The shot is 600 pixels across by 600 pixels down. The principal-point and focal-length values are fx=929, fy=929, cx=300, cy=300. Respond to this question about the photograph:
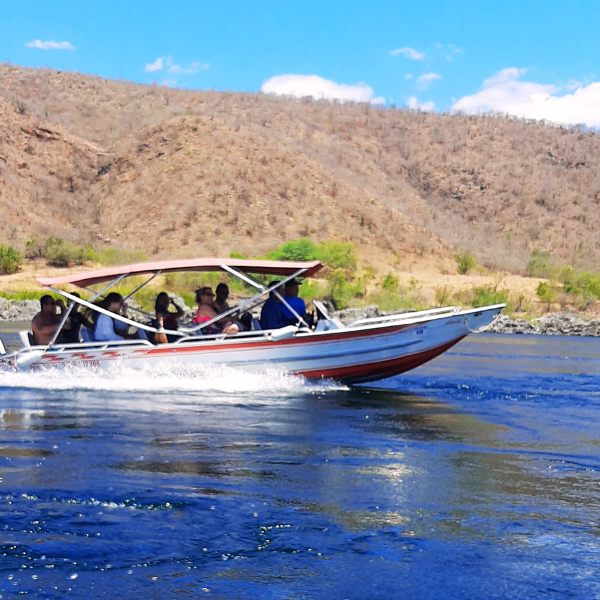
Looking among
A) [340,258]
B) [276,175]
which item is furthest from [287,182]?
[340,258]

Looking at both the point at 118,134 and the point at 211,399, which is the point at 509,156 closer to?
the point at 118,134

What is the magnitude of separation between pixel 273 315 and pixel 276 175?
4961 cm

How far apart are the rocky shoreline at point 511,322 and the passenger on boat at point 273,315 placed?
2292 cm

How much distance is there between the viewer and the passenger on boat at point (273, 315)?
48.9ft

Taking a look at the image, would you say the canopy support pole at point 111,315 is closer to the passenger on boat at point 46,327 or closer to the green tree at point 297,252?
the passenger on boat at point 46,327

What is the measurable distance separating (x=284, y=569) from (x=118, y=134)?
2885 inches

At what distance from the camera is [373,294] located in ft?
151

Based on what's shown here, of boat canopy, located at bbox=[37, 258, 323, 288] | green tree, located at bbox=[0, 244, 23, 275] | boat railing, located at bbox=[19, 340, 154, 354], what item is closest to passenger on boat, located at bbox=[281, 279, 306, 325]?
boat canopy, located at bbox=[37, 258, 323, 288]

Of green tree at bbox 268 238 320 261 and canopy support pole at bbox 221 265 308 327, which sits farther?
green tree at bbox 268 238 320 261

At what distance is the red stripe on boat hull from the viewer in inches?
579

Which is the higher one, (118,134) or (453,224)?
(118,134)

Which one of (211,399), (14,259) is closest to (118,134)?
(14,259)

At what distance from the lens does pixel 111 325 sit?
591 inches

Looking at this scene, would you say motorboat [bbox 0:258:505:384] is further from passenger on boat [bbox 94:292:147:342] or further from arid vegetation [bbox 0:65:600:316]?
arid vegetation [bbox 0:65:600:316]
